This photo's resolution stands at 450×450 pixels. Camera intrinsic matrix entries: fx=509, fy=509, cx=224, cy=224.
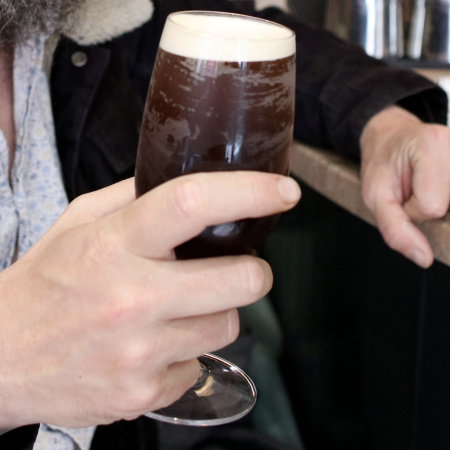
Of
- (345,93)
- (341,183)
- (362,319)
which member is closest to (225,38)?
(341,183)

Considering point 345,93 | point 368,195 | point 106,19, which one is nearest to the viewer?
point 368,195

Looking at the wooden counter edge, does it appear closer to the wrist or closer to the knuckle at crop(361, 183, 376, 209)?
the knuckle at crop(361, 183, 376, 209)

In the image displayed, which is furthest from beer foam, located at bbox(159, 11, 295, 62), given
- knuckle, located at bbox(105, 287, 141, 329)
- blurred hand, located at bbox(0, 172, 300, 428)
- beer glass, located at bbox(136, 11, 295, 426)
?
knuckle, located at bbox(105, 287, 141, 329)

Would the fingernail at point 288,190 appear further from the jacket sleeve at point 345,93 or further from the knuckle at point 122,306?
the jacket sleeve at point 345,93

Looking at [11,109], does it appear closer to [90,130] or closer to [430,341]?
[90,130]

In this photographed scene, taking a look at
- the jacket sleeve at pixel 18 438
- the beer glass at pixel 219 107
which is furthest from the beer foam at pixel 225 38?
the jacket sleeve at pixel 18 438

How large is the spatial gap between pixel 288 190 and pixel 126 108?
0.76m

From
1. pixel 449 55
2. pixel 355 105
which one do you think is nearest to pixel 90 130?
pixel 355 105

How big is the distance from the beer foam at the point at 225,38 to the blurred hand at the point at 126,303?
4.8 inches

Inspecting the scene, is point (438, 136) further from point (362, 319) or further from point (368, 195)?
point (362, 319)

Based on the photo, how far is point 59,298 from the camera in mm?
465

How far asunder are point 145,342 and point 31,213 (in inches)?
22.8

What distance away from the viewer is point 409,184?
83 centimetres

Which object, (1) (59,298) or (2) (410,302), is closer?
(1) (59,298)
